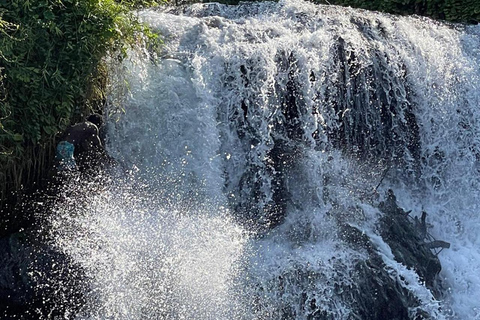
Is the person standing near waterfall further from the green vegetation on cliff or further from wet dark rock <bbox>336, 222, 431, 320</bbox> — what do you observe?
the green vegetation on cliff

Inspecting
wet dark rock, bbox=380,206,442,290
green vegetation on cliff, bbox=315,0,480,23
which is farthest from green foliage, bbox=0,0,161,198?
green vegetation on cliff, bbox=315,0,480,23

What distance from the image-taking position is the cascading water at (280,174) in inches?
201

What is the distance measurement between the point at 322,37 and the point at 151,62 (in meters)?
1.60

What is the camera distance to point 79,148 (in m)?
5.48

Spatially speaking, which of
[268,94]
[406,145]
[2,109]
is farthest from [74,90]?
[406,145]

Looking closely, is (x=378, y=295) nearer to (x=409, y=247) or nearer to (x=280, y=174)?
(x=409, y=247)

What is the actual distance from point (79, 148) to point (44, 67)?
27.1 inches

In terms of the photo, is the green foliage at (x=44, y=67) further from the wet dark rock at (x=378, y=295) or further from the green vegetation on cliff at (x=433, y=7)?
the green vegetation on cliff at (x=433, y=7)

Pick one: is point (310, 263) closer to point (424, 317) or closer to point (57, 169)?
point (424, 317)

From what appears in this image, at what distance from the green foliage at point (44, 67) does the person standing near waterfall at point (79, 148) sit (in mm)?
85

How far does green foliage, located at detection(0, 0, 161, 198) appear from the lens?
5.20 metres

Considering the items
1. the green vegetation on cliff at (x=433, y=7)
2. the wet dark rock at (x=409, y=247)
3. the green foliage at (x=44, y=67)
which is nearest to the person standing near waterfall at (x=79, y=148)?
the green foliage at (x=44, y=67)

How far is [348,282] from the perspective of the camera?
521 cm

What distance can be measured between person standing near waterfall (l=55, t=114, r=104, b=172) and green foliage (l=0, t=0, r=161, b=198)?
0.28 feet
